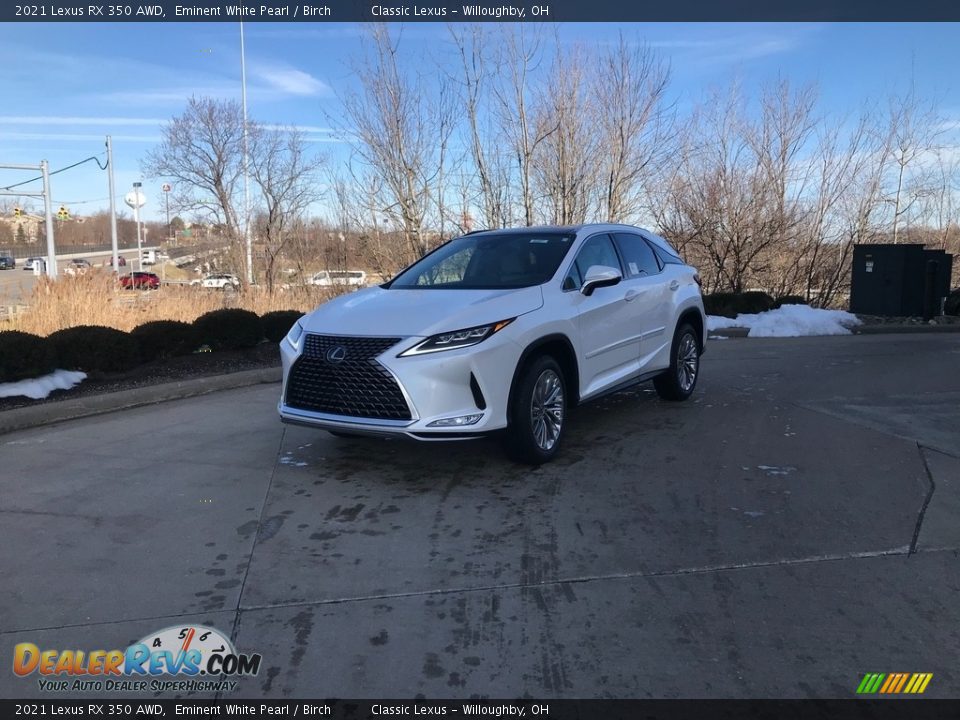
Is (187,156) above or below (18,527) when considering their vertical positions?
above

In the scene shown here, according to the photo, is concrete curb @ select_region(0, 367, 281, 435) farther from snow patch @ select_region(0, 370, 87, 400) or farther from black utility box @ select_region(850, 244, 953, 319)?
black utility box @ select_region(850, 244, 953, 319)

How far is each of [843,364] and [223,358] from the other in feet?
28.9

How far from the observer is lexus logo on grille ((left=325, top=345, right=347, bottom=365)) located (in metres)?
5.21

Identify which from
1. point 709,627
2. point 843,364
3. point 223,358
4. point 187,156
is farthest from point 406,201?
point 187,156

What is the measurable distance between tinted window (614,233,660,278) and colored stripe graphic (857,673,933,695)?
14.9ft

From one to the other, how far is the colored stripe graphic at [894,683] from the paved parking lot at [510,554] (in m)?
0.05

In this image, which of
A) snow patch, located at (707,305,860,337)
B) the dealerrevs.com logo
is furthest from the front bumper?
snow patch, located at (707,305,860,337)

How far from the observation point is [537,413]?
5.57m

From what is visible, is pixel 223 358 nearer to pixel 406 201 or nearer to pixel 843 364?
pixel 406 201

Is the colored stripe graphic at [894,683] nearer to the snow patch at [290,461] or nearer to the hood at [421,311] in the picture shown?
the hood at [421,311]

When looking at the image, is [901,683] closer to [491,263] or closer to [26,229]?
[491,263]

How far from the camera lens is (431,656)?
3.18 metres

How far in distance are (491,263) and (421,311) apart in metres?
1.33
